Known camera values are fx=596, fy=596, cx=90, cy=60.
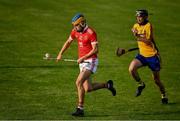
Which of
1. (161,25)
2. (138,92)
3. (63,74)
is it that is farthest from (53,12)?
(138,92)

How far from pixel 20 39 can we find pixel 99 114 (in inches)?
476

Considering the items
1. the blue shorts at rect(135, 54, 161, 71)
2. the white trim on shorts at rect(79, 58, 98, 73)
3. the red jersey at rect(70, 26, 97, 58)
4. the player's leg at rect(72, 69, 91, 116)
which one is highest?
the red jersey at rect(70, 26, 97, 58)

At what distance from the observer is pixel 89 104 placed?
16.6 m

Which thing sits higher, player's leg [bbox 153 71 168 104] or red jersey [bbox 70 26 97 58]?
red jersey [bbox 70 26 97 58]

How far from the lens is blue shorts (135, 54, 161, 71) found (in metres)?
16.5

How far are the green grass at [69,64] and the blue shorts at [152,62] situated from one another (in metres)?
1.04

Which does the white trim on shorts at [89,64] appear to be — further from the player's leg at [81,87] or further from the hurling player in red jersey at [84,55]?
the player's leg at [81,87]

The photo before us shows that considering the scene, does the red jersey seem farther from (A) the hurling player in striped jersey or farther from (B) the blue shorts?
(B) the blue shorts

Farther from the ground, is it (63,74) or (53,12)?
(53,12)

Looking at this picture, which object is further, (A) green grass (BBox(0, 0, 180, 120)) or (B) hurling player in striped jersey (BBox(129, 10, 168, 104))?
(B) hurling player in striped jersey (BBox(129, 10, 168, 104))

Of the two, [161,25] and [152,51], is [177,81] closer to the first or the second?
[152,51]

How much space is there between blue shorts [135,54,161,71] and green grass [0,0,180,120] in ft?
3.40

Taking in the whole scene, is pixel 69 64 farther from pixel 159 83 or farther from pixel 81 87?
pixel 81 87

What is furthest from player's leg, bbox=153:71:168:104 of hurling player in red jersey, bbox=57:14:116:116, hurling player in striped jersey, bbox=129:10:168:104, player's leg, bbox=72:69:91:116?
player's leg, bbox=72:69:91:116
